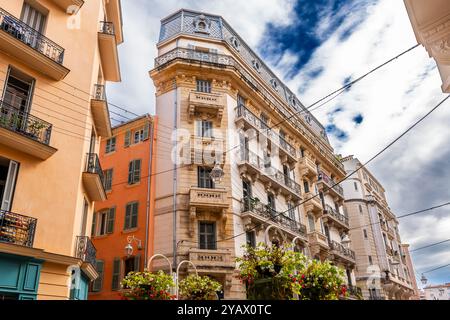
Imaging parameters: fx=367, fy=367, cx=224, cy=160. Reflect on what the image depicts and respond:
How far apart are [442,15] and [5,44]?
11.1 metres

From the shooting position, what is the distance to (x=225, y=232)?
1959 centimetres

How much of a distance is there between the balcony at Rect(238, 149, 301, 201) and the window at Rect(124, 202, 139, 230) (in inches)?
260

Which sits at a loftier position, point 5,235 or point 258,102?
point 258,102

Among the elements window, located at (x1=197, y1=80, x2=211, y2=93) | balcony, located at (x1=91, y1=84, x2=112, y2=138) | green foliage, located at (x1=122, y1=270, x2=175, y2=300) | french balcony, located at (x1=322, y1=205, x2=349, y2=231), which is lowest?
green foliage, located at (x1=122, y1=270, x2=175, y2=300)

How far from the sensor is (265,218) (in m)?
22.1

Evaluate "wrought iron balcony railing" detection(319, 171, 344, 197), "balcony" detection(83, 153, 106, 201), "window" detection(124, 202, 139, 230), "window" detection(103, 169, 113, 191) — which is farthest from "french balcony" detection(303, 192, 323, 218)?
"balcony" detection(83, 153, 106, 201)

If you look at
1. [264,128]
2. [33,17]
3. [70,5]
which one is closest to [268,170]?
[264,128]

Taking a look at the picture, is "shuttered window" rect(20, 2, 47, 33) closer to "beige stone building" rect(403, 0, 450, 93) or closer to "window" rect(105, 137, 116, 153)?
"beige stone building" rect(403, 0, 450, 93)


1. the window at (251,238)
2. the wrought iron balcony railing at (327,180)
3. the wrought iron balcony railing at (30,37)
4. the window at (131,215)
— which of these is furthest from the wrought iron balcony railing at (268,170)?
the wrought iron balcony railing at (30,37)

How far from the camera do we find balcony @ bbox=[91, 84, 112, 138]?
13766mm
